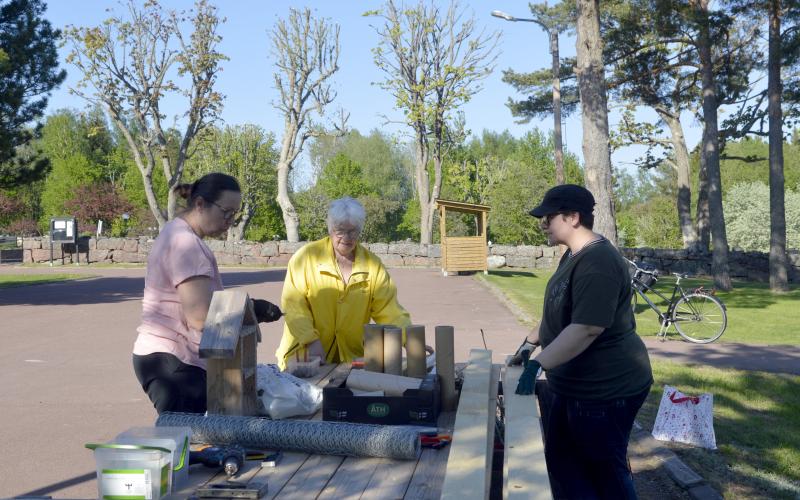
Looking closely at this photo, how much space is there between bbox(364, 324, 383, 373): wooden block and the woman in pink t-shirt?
0.47m

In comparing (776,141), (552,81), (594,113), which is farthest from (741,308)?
(552,81)

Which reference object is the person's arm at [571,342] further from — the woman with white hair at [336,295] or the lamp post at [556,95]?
the lamp post at [556,95]

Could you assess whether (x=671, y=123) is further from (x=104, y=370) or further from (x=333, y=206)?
(x=333, y=206)

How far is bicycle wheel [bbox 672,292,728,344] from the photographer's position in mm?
11820

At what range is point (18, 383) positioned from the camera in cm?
847

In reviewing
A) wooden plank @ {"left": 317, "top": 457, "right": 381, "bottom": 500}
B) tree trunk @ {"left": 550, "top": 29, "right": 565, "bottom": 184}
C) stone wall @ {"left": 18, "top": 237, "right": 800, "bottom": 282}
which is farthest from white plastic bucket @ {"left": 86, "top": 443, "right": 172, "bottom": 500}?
stone wall @ {"left": 18, "top": 237, "right": 800, "bottom": 282}

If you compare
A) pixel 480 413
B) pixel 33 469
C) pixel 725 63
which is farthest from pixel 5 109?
pixel 725 63

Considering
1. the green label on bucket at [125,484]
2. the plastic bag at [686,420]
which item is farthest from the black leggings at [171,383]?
the plastic bag at [686,420]

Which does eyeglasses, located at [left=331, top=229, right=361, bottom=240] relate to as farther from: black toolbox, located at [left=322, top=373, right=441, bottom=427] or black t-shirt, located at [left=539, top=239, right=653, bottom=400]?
black toolbox, located at [left=322, top=373, right=441, bottom=427]

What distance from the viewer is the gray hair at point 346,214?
457 cm

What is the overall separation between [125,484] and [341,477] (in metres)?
0.67

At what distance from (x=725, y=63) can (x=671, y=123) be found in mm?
8669

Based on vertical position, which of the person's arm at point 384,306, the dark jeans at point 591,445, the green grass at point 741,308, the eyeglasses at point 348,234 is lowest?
the green grass at point 741,308

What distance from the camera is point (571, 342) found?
3449 mm
